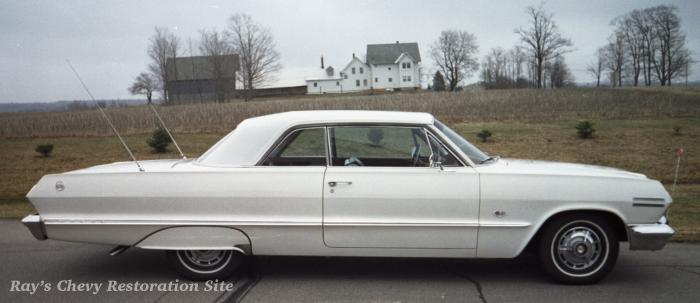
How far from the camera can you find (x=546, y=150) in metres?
15.7

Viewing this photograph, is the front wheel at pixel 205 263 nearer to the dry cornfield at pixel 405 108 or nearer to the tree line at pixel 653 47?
the dry cornfield at pixel 405 108

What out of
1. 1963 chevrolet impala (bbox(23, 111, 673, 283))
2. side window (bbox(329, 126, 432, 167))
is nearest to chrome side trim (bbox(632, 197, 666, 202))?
1963 chevrolet impala (bbox(23, 111, 673, 283))

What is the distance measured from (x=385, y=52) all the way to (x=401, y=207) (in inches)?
3303

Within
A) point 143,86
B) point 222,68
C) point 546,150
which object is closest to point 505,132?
point 546,150

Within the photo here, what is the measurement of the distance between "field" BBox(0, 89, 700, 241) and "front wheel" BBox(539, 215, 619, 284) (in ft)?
8.01

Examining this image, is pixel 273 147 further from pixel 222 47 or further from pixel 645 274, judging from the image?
pixel 222 47

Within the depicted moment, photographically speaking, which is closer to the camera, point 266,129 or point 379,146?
point 266,129

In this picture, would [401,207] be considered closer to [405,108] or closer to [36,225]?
[36,225]

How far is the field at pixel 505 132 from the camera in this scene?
12.6 metres

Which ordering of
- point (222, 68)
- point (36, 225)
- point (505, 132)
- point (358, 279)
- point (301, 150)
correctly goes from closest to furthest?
point (36, 225) → point (358, 279) → point (301, 150) → point (505, 132) → point (222, 68)

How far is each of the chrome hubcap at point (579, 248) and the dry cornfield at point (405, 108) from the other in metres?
18.8

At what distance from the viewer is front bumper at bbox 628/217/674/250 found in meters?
4.54

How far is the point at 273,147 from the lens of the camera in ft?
16.0

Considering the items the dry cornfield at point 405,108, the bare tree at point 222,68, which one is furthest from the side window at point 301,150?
the bare tree at point 222,68
